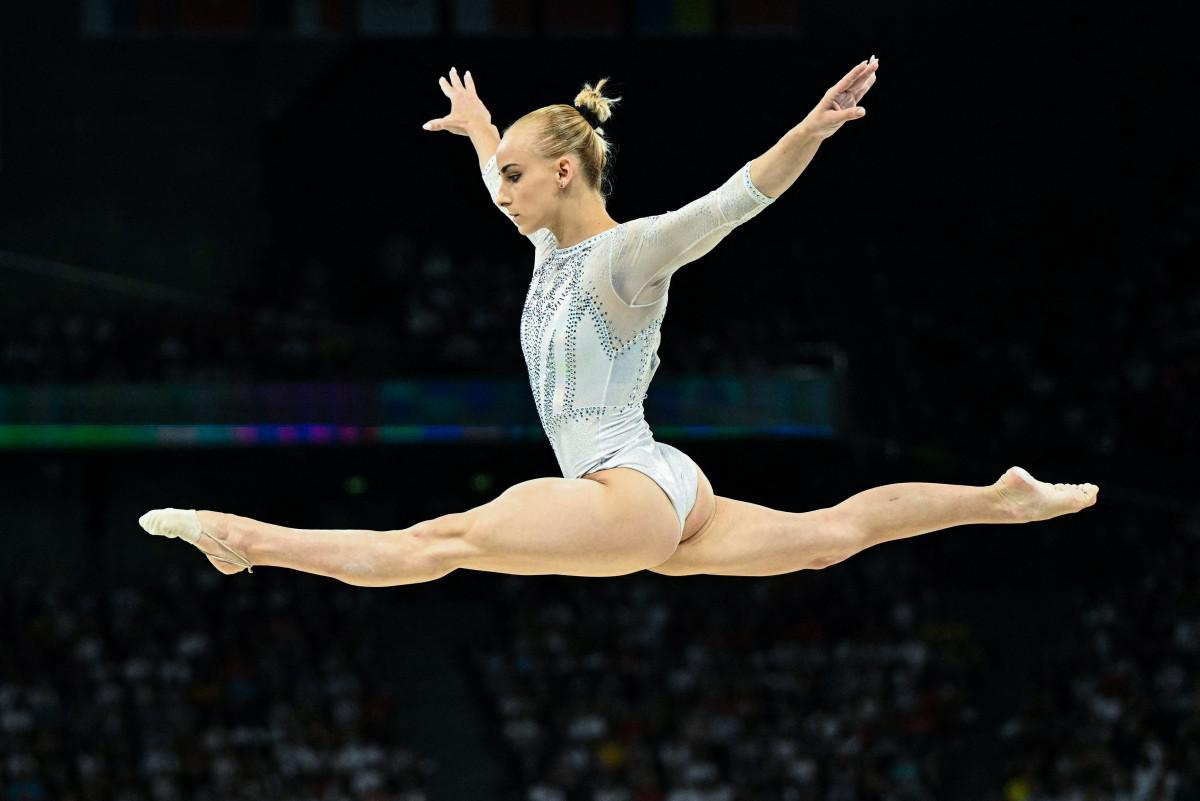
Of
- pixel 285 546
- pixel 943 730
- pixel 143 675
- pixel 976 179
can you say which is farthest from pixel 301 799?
pixel 285 546

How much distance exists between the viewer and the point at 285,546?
4398 mm

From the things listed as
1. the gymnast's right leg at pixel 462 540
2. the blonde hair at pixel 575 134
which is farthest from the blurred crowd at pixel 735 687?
the blonde hair at pixel 575 134

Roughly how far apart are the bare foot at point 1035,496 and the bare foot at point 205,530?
2.11 m

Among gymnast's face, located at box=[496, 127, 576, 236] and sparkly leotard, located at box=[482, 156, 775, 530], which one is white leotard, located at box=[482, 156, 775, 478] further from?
gymnast's face, located at box=[496, 127, 576, 236]

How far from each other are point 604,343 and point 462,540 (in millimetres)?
666

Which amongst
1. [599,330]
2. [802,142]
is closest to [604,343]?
[599,330]

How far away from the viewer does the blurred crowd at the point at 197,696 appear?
12.1 m

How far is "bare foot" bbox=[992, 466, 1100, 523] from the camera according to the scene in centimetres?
486

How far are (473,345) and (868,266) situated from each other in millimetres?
2963

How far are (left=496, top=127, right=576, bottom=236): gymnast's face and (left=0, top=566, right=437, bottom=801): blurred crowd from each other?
7997 millimetres

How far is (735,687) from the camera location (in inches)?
496

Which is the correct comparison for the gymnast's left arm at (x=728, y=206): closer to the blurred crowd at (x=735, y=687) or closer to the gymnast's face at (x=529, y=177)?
the gymnast's face at (x=529, y=177)

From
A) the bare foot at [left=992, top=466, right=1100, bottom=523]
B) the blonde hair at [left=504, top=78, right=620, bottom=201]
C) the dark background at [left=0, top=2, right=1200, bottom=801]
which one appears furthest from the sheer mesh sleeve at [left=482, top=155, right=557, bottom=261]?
the dark background at [left=0, top=2, right=1200, bottom=801]

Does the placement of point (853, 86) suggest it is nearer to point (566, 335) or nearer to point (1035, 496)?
point (566, 335)
